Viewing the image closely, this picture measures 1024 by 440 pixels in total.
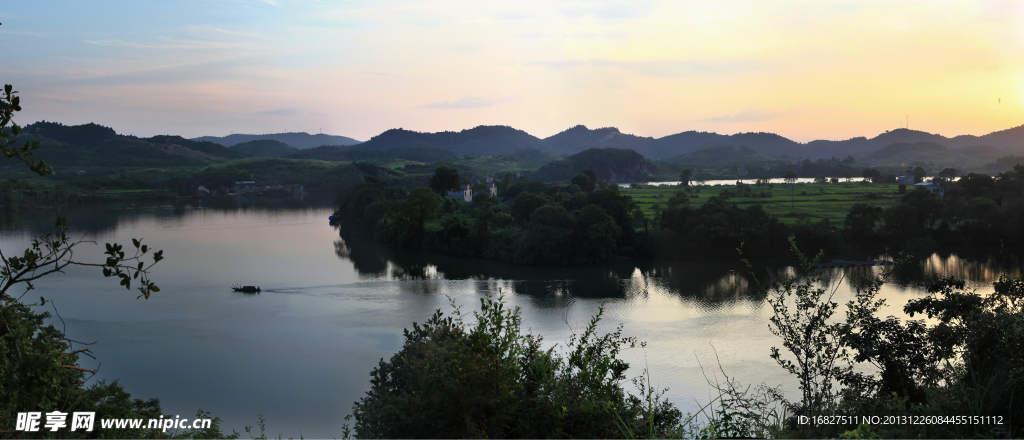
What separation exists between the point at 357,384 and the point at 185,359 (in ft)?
15.2

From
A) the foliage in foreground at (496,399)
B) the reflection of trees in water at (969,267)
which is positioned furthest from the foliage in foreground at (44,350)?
the reflection of trees in water at (969,267)

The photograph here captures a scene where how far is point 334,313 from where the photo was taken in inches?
715

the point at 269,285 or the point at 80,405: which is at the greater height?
the point at 80,405

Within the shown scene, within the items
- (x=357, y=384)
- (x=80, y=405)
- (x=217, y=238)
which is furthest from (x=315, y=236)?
(x=80, y=405)

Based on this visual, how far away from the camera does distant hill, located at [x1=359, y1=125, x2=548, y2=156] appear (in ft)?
495

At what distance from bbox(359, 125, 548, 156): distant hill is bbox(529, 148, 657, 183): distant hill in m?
52.2

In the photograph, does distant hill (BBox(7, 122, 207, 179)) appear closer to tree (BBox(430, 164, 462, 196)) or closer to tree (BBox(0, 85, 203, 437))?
tree (BBox(430, 164, 462, 196))

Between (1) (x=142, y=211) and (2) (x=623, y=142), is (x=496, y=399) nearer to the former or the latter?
(1) (x=142, y=211)

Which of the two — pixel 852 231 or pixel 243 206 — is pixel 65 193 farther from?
pixel 852 231

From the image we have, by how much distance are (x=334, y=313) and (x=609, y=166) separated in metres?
76.8

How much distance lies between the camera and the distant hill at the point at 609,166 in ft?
278

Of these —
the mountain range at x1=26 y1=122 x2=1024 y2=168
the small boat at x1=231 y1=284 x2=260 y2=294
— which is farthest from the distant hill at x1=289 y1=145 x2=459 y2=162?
the small boat at x1=231 y1=284 x2=260 y2=294

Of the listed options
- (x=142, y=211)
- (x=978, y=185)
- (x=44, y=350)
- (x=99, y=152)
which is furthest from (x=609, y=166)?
(x=44, y=350)

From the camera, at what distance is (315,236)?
3503 centimetres
